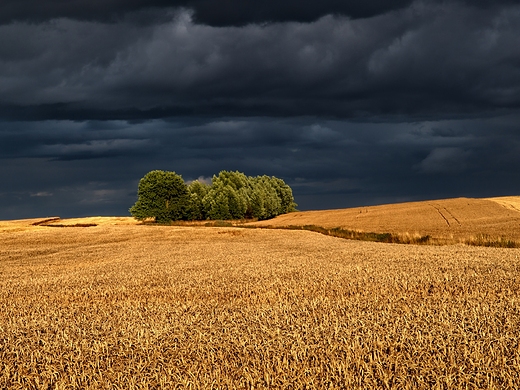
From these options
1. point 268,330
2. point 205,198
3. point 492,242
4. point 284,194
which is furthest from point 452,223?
point 284,194

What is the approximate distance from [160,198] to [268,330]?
8695 cm

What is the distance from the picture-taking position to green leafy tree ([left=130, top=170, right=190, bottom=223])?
9362 centimetres

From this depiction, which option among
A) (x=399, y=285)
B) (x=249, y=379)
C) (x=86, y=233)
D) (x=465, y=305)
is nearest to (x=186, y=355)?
(x=249, y=379)

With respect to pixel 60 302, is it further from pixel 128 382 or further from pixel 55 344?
pixel 128 382

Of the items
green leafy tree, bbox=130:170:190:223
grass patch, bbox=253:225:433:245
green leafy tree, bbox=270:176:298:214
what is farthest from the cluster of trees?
grass patch, bbox=253:225:433:245

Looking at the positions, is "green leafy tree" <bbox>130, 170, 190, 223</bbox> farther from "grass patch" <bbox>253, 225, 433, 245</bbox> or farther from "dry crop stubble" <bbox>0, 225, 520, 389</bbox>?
A: "dry crop stubble" <bbox>0, 225, 520, 389</bbox>

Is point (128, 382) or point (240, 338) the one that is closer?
point (128, 382)

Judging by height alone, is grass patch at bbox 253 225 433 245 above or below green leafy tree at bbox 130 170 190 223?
below

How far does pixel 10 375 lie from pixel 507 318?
8836 mm

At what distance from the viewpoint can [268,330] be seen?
9133 mm

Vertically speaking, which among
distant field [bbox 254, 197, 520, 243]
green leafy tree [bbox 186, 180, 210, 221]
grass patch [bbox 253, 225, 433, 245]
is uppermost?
green leafy tree [bbox 186, 180, 210, 221]

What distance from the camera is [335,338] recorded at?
8.54 m

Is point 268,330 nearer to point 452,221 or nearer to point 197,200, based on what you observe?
point 452,221

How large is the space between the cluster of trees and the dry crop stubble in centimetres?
7500
